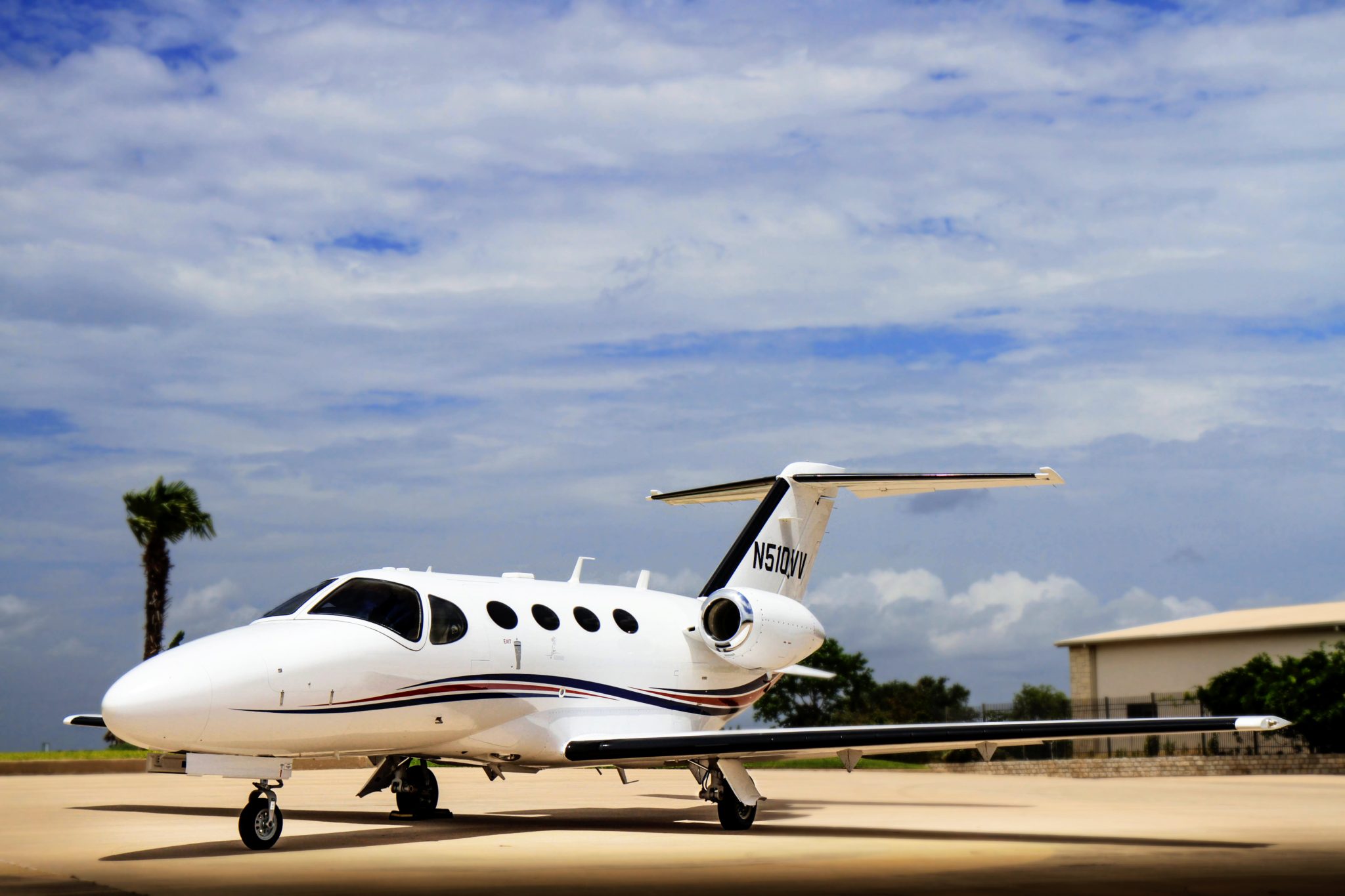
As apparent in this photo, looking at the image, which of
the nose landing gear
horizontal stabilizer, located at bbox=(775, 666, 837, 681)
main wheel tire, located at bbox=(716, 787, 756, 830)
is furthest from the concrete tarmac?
horizontal stabilizer, located at bbox=(775, 666, 837, 681)

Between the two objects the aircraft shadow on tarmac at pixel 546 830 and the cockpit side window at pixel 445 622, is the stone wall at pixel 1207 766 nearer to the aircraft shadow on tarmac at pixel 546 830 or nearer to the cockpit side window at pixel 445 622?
the aircraft shadow on tarmac at pixel 546 830

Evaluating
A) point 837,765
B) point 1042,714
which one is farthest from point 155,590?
point 1042,714

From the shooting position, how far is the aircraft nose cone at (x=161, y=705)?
467 inches

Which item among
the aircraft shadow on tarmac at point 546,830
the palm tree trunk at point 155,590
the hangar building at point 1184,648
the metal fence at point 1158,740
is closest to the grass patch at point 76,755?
the palm tree trunk at point 155,590

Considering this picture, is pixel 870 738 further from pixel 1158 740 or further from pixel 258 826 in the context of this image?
pixel 1158 740

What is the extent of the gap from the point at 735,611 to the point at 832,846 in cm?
516

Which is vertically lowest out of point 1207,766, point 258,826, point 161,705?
point 258,826

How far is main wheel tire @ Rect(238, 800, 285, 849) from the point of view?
12.4 meters

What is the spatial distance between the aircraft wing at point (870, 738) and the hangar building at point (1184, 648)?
29969 mm

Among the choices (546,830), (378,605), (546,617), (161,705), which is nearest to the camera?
(161,705)

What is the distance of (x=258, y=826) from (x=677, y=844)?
3.86m

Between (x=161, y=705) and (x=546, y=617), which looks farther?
(x=546, y=617)

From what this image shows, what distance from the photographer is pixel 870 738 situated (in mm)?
14297

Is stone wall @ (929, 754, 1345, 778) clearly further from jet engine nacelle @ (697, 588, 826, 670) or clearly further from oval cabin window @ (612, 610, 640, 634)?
oval cabin window @ (612, 610, 640, 634)
